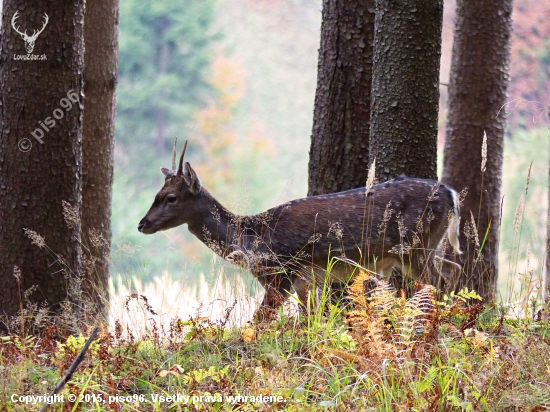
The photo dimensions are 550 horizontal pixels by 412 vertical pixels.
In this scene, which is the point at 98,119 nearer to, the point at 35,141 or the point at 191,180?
the point at 191,180

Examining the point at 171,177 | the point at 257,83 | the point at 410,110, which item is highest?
the point at 257,83

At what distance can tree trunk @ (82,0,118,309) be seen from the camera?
720cm

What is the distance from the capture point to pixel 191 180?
284 inches

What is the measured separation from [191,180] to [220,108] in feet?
67.9

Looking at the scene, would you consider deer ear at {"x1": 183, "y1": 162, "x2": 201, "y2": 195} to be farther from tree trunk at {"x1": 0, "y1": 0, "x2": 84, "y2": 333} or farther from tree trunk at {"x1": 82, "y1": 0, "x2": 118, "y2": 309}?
tree trunk at {"x1": 0, "y1": 0, "x2": 84, "y2": 333}

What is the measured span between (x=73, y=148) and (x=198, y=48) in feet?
74.8

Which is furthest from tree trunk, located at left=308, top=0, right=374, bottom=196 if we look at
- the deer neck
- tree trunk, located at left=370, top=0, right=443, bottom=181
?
the deer neck

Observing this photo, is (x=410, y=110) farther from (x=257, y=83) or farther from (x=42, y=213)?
(x=257, y=83)

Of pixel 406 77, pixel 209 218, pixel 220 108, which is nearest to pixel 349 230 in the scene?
pixel 406 77

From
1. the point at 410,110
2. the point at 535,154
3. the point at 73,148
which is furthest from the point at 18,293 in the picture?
the point at 535,154

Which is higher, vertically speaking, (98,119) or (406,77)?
(406,77)

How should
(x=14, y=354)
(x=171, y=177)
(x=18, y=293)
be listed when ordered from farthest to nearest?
(x=171, y=177), (x=18, y=293), (x=14, y=354)

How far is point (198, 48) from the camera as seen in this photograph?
2762cm

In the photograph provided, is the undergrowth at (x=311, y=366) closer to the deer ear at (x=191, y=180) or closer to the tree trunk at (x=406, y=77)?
the tree trunk at (x=406, y=77)
